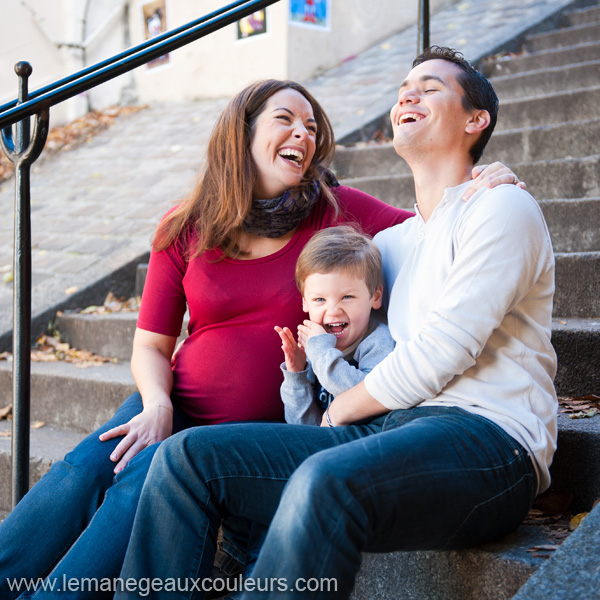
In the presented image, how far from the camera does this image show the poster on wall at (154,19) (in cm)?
840

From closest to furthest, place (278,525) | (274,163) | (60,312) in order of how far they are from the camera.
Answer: (278,525) < (274,163) < (60,312)

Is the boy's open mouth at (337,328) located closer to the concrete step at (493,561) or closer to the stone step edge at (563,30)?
the concrete step at (493,561)

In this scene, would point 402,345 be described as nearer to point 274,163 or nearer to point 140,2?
point 274,163

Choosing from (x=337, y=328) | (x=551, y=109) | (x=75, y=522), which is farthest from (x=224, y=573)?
(x=551, y=109)

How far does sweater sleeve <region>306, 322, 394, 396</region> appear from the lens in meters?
1.99

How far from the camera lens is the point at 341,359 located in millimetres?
2025

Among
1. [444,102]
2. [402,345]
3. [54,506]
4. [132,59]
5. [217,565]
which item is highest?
[132,59]

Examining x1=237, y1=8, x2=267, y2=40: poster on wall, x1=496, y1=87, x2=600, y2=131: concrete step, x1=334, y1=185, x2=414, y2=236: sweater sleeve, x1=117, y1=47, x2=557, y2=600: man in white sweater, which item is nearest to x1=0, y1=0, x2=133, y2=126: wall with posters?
x1=237, y1=8, x2=267, y2=40: poster on wall

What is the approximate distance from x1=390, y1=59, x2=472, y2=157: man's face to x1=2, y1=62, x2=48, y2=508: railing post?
1.16m

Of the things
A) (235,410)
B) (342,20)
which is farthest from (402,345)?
(342,20)

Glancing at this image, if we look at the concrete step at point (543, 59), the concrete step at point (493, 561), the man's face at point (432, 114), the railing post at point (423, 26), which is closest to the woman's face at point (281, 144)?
the man's face at point (432, 114)

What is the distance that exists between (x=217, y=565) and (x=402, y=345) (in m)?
0.94

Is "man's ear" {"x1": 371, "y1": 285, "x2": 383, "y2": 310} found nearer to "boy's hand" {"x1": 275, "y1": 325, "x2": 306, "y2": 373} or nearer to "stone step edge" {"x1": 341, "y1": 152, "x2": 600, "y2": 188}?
"boy's hand" {"x1": 275, "y1": 325, "x2": 306, "y2": 373}

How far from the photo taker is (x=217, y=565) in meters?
2.17
